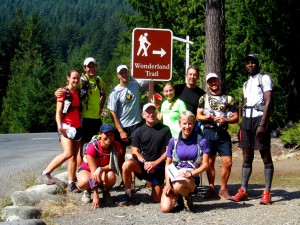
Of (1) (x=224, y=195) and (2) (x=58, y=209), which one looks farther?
(1) (x=224, y=195)

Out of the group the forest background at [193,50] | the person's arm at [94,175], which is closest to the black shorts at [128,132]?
the person's arm at [94,175]

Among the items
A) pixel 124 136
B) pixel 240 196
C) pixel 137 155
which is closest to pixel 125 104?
pixel 124 136

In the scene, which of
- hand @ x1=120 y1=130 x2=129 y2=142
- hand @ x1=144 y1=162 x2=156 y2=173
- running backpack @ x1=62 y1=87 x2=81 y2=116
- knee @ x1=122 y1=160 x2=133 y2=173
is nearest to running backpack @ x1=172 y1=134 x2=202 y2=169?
hand @ x1=144 y1=162 x2=156 y2=173

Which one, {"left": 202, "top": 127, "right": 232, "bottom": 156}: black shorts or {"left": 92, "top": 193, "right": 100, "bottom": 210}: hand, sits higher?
{"left": 202, "top": 127, "right": 232, "bottom": 156}: black shorts

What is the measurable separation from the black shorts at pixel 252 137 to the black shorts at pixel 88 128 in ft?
7.46

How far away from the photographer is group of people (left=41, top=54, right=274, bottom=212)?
752 centimetres

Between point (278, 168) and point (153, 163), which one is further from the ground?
point (153, 163)

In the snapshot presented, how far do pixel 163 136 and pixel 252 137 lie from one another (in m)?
1.20

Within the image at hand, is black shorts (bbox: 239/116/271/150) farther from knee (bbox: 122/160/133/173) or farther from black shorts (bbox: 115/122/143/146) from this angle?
black shorts (bbox: 115/122/143/146)

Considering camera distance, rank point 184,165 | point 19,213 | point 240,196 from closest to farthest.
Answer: point 19,213 < point 184,165 < point 240,196

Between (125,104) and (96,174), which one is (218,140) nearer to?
(125,104)

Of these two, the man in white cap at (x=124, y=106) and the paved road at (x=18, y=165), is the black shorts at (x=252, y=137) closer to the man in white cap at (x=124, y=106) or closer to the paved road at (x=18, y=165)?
the man in white cap at (x=124, y=106)

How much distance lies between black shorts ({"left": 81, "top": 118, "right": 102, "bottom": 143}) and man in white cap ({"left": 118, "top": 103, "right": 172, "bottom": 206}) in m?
0.93

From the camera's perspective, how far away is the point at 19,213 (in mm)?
6848
